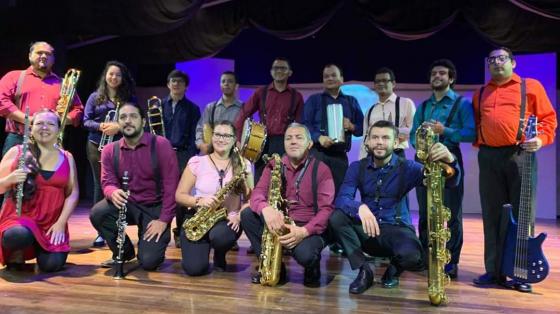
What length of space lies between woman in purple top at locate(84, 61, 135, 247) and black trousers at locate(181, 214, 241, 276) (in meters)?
1.29

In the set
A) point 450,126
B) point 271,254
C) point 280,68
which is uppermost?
point 280,68

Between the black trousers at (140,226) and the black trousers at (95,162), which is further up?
the black trousers at (95,162)

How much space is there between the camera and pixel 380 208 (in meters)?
3.45

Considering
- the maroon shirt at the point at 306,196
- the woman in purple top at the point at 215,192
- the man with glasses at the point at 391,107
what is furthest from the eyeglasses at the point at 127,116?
the man with glasses at the point at 391,107

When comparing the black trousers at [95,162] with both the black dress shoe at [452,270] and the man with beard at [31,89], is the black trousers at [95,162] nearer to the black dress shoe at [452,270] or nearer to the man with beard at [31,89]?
the man with beard at [31,89]

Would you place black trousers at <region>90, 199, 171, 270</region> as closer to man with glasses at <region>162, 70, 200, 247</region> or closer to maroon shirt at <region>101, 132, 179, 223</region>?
maroon shirt at <region>101, 132, 179, 223</region>

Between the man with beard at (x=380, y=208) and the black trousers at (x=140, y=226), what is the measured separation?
4.08 ft

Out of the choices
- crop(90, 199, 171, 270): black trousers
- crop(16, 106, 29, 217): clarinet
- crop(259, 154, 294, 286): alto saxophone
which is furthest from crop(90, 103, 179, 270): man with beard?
crop(259, 154, 294, 286): alto saxophone

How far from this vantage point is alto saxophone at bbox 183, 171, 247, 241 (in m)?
3.69

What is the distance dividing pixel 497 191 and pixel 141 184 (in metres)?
2.46

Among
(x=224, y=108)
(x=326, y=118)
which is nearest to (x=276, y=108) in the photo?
(x=326, y=118)

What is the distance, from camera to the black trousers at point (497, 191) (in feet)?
11.3

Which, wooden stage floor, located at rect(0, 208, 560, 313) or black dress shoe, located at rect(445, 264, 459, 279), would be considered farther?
black dress shoe, located at rect(445, 264, 459, 279)

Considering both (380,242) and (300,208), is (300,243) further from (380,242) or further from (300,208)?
(380,242)
